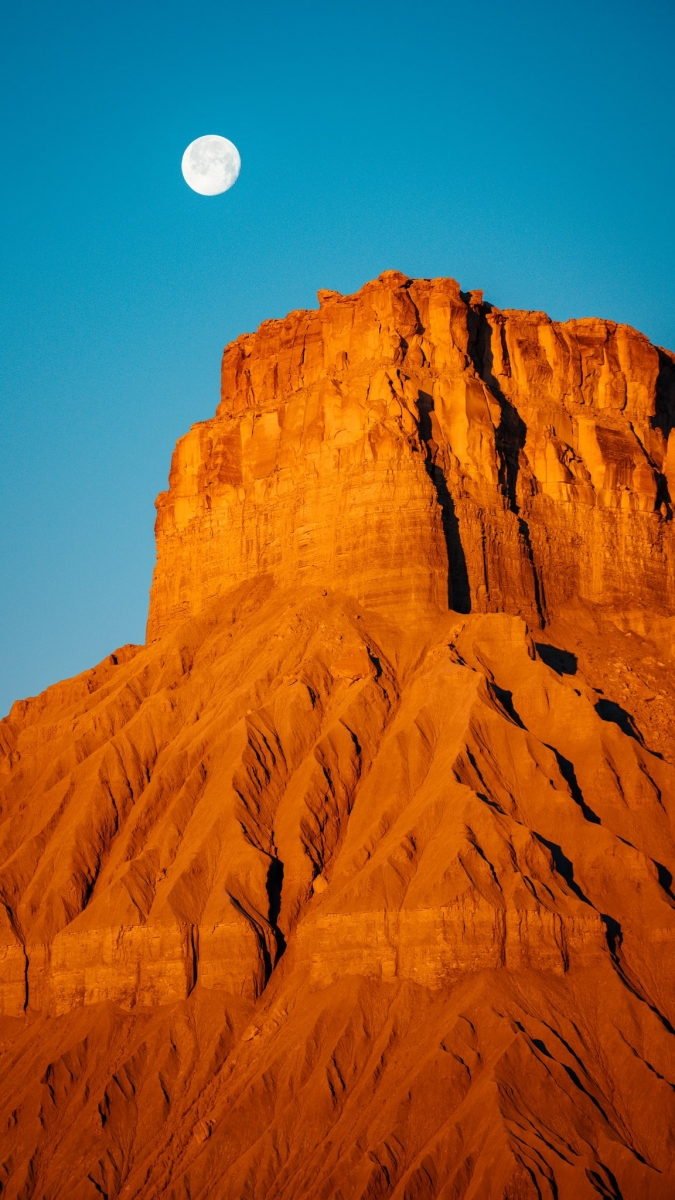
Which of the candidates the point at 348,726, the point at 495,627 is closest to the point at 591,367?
the point at 495,627

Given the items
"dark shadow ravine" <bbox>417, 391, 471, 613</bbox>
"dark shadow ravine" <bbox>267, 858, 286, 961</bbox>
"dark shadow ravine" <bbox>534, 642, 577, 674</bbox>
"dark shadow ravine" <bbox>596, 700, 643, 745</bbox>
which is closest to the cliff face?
"dark shadow ravine" <bbox>417, 391, 471, 613</bbox>

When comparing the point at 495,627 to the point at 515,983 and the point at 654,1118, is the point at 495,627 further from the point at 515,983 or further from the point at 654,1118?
the point at 654,1118

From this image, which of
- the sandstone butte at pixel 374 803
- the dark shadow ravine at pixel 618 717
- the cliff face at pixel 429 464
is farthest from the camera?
the cliff face at pixel 429 464

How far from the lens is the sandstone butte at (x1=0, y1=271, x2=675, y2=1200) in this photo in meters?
75.5

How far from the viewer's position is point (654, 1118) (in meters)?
72.7

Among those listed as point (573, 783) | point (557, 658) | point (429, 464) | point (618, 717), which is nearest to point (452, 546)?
point (429, 464)

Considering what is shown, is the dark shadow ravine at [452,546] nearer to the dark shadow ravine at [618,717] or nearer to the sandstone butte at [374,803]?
the sandstone butte at [374,803]

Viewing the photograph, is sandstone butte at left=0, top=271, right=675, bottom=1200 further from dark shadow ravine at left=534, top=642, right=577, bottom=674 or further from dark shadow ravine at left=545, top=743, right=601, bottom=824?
dark shadow ravine at left=534, top=642, right=577, bottom=674

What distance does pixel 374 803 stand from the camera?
3521 inches

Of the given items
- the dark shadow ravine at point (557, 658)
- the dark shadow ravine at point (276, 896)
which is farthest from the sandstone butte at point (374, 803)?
the dark shadow ravine at point (557, 658)

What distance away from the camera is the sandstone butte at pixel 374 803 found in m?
75.5

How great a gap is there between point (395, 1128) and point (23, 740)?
39057 millimetres

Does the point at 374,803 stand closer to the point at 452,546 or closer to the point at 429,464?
the point at 452,546

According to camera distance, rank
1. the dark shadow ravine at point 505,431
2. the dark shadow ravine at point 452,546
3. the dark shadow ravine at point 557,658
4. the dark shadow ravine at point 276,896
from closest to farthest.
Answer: the dark shadow ravine at point 276,896 → the dark shadow ravine at point 557,658 → the dark shadow ravine at point 452,546 → the dark shadow ravine at point 505,431
